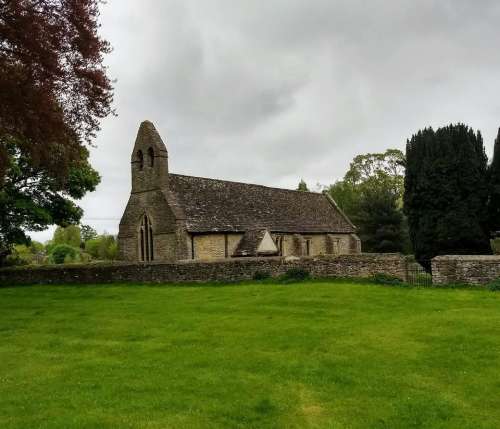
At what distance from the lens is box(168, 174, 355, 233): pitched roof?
31.9m

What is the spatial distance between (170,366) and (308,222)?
105 feet

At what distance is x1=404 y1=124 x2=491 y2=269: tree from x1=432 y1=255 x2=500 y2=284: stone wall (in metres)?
11.1

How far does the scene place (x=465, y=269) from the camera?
68.6 feet

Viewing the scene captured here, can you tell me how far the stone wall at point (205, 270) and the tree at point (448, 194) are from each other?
1068 centimetres

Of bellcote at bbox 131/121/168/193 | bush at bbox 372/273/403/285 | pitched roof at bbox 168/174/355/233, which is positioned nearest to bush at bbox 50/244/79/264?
pitched roof at bbox 168/174/355/233

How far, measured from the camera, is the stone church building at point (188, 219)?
3061 centimetres

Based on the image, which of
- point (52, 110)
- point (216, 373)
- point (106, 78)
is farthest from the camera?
point (106, 78)

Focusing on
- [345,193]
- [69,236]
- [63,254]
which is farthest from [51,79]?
[69,236]

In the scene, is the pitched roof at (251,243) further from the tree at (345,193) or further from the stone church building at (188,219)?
the tree at (345,193)

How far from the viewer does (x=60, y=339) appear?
13.5 meters

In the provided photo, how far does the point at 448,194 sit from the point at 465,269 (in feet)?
42.1

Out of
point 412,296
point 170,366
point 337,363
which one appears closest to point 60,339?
point 170,366

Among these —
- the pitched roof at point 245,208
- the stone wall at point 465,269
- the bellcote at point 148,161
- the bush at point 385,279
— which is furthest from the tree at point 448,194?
the bellcote at point 148,161

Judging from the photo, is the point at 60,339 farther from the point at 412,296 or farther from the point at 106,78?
the point at 412,296
